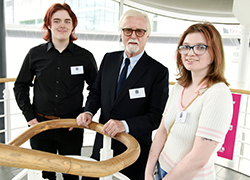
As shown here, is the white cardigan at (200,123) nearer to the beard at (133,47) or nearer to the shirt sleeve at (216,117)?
the shirt sleeve at (216,117)

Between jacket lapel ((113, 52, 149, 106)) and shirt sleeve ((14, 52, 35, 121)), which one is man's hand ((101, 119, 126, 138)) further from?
shirt sleeve ((14, 52, 35, 121))

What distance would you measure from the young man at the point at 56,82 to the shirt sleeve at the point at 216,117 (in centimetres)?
115

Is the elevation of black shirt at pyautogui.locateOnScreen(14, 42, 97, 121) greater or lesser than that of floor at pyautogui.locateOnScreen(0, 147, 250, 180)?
greater

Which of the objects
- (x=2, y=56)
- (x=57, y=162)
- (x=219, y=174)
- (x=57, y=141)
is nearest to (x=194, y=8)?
(x=219, y=174)

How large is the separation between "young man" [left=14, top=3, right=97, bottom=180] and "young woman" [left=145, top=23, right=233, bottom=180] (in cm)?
95

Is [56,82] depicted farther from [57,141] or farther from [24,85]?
[57,141]

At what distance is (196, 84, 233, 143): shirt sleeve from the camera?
0.90 metres

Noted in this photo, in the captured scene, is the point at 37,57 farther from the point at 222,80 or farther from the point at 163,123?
the point at 222,80

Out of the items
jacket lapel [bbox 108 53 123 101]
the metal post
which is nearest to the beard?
jacket lapel [bbox 108 53 123 101]

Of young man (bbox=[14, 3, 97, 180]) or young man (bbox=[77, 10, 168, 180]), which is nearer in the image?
young man (bbox=[77, 10, 168, 180])

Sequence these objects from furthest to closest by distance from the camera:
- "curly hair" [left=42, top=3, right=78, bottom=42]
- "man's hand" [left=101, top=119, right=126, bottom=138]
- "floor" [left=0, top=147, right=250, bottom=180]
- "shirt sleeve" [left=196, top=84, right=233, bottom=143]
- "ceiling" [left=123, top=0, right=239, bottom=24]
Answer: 1. "ceiling" [left=123, top=0, right=239, bottom=24]
2. "floor" [left=0, top=147, right=250, bottom=180]
3. "curly hair" [left=42, top=3, right=78, bottom=42]
4. "man's hand" [left=101, top=119, right=126, bottom=138]
5. "shirt sleeve" [left=196, top=84, right=233, bottom=143]

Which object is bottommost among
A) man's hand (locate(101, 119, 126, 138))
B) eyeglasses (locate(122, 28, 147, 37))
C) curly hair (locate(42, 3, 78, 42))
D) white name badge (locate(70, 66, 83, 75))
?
man's hand (locate(101, 119, 126, 138))

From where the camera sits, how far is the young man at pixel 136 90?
4.85 ft

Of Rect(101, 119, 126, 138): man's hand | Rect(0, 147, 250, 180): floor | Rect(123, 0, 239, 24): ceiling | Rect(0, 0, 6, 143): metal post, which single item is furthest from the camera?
Rect(123, 0, 239, 24): ceiling
